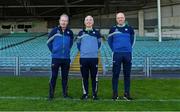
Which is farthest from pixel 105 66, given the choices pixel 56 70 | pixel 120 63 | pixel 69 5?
pixel 69 5

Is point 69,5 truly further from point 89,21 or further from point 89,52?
point 89,52

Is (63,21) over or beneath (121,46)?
over

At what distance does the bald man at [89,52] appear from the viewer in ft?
29.1

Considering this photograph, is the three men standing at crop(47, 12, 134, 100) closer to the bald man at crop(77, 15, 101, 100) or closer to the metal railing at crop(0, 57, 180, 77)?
the bald man at crop(77, 15, 101, 100)

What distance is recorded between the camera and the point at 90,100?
8.82 meters

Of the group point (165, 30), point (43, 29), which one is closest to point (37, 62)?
point (165, 30)

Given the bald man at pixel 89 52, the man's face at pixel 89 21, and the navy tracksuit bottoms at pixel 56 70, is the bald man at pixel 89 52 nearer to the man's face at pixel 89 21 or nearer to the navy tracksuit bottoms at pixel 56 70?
the man's face at pixel 89 21

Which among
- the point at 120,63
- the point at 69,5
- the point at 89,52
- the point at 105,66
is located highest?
the point at 69,5

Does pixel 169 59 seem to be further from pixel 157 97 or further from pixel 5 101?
pixel 5 101

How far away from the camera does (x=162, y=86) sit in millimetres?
11461

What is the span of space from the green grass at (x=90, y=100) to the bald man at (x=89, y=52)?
1.49ft

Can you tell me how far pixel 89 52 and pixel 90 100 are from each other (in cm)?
98

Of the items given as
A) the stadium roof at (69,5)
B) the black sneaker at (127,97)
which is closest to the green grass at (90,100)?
the black sneaker at (127,97)

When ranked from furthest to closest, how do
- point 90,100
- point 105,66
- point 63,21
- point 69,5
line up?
point 69,5 → point 105,66 → point 63,21 → point 90,100
